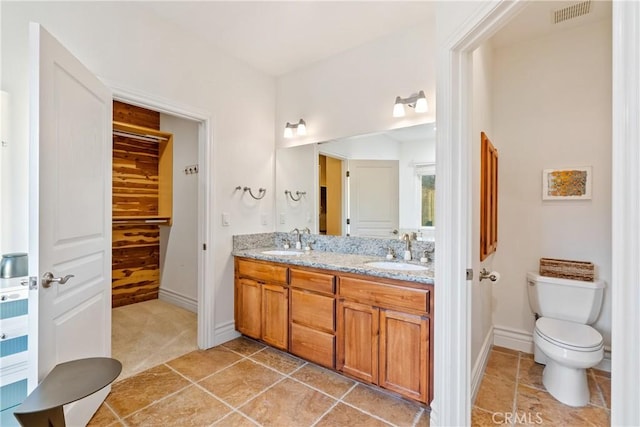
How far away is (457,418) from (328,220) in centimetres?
178

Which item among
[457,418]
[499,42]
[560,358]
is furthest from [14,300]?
[499,42]

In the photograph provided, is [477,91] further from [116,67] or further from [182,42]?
[116,67]

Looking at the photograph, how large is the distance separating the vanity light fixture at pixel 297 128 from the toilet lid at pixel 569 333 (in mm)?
2524

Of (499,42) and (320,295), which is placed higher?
(499,42)

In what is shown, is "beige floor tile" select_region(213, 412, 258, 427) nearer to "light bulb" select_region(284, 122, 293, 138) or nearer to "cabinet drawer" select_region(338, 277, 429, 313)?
"cabinet drawer" select_region(338, 277, 429, 313)

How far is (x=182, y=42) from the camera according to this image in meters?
2.40

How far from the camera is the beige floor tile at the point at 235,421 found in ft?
5.48

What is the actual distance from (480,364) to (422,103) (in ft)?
6.47

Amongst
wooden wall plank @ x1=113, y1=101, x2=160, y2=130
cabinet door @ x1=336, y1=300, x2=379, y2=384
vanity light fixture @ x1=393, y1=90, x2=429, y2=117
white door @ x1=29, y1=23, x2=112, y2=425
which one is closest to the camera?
white door @ x1=29, y1=23, x2=112, y2=425

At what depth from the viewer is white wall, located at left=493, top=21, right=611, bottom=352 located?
90.4 inches

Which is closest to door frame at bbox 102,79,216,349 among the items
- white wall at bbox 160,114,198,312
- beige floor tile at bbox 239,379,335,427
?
beige floor tile at bbox 239,379,335,427

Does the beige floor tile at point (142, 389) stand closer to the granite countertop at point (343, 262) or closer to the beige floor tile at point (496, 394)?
the granite countertop at point (343, 262)

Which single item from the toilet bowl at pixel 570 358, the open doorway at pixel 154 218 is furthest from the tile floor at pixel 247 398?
the open doorway at pixel 154 218
